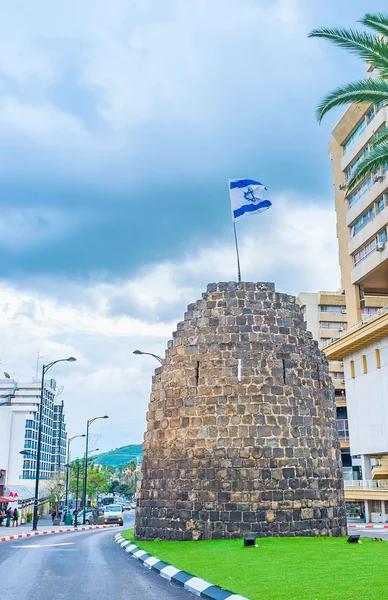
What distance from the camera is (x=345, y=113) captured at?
47.7 m

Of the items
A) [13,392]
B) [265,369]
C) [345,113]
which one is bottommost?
[265,369]

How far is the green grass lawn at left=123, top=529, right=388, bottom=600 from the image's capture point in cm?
750

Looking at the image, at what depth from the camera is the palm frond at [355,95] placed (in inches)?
760

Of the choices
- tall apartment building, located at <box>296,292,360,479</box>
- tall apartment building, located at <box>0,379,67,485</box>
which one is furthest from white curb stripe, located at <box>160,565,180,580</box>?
tall apartment building, located at <box>0,379,67,485</box>

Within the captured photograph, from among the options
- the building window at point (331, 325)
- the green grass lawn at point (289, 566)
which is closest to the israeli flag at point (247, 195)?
the green grass lawn at point (289, 566)

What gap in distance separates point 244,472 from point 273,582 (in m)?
8.35

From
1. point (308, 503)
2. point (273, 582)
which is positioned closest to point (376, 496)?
point (308, 503)

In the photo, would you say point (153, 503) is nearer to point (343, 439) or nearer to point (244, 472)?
point (244, 472)

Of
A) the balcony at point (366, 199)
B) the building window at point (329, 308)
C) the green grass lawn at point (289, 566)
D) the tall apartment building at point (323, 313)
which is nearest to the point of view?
the green grass lawn at point (289, 566)

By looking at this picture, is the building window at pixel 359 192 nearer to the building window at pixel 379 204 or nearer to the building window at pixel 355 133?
the building window at pixel 379 204

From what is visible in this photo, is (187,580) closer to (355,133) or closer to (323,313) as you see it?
(355,133)

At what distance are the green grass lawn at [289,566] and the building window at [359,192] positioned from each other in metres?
33.2

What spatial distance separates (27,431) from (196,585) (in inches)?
3944

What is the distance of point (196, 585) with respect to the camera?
28.0 feet
